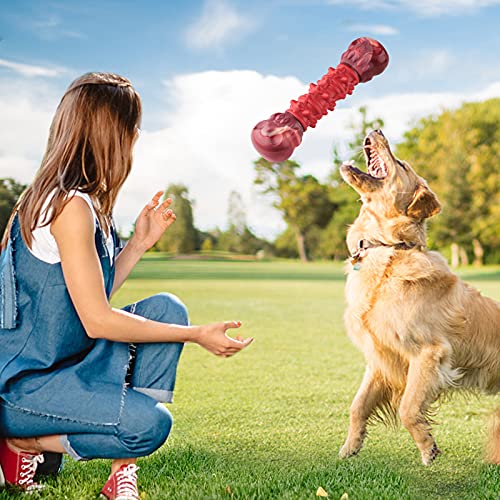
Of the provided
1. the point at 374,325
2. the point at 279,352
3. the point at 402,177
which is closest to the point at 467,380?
the point at 374,325

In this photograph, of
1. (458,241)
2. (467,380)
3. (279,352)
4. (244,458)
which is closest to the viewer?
(244,458)

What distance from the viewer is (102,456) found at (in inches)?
95.1

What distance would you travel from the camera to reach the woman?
7.68 ft

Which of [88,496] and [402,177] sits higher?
[402,177]

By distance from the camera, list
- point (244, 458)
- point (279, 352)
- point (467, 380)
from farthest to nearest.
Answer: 1. point (279, 352)
2. point (467, 380)
3. point (244, 458)

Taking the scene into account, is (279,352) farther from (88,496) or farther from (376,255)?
(88,496)

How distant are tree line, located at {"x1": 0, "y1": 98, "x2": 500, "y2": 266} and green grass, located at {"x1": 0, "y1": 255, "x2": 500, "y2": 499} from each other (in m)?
29.9

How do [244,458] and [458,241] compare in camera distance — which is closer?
[244,458]

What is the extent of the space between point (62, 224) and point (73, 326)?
396 millimetres

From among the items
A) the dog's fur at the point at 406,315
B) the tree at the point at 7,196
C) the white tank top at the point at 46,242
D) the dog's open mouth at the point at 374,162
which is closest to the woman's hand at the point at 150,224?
the white tank top at the point at 46,242

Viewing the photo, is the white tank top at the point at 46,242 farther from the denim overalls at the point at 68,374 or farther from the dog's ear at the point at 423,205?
the dog's ear at the point at 423,205

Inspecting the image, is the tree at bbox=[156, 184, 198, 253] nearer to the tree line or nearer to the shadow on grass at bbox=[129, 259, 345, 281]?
the tree line

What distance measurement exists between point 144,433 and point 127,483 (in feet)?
0.76

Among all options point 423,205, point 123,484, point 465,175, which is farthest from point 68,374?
point 465,175
